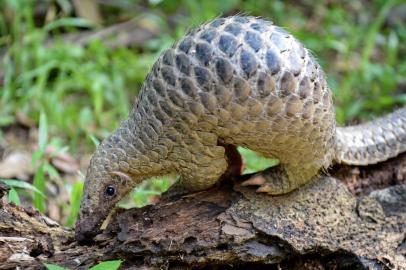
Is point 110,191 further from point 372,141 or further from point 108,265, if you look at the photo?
Result: point 372,141

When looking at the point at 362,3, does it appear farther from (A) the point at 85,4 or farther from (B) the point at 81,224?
(B) the point at 81,224

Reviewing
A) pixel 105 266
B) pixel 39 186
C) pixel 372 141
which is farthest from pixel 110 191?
pixel 372 141

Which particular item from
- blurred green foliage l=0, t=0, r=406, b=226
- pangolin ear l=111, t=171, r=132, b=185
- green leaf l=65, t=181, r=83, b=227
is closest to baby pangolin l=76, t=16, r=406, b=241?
pangolin ear l=111, t=171, r=132, b=185

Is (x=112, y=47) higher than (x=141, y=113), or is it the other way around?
(x=112, y=47)

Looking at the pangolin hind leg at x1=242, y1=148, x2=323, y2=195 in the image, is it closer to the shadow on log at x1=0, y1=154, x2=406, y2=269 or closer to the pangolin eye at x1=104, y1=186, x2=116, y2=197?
the shadow on log at x1=0, y1=154, x2=406, y2=269

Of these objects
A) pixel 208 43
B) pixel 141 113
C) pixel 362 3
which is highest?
pixel 362 3

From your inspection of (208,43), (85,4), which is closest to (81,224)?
(208,43)
